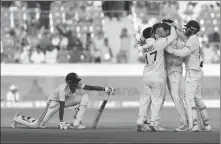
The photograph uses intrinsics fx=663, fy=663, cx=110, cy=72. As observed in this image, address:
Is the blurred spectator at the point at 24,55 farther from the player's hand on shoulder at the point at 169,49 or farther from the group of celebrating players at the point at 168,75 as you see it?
the player's hand on shoulder at the point at 169,49

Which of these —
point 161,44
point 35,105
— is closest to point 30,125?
point 161,44

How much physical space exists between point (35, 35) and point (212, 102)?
6244mm

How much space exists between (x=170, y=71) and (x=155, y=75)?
0.37 m

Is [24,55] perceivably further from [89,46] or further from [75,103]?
[75,103]

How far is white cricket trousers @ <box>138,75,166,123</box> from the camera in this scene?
37.2ft

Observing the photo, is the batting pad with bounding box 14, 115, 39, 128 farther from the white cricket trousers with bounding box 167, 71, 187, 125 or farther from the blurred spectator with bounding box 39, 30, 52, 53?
the blurred spectator with bounding box 39, 30, 52, 53

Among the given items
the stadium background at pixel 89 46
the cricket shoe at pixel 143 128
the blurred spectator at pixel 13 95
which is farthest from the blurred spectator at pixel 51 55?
the cricket shoe at pixel 143 128

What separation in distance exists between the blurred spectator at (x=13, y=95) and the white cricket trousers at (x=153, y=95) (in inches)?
400

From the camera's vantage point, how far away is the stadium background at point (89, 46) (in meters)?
21.1

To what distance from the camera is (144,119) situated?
11.6 meters

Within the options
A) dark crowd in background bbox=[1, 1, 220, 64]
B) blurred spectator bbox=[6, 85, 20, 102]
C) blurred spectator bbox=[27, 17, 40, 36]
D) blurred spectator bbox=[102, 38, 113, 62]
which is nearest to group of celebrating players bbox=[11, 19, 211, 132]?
blurred spectator bbox=[6, 85, 20, 102]

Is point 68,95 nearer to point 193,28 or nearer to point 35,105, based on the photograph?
point 193,28

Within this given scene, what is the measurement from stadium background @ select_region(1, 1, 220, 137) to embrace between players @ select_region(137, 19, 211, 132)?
8.18 metres

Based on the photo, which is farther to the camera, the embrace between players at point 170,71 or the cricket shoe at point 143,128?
the cricket shoe at point 143,128
